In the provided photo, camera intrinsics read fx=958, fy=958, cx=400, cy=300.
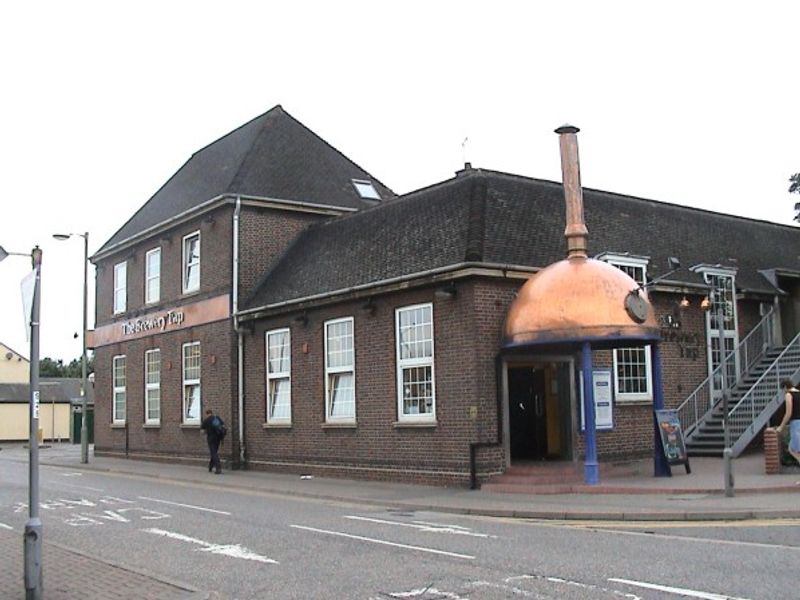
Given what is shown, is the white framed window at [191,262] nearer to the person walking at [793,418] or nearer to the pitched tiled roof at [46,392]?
the person walking at [793,418]

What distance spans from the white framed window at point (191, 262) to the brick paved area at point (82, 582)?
17.7m

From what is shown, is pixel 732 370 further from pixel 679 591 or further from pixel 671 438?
pixel 679 591

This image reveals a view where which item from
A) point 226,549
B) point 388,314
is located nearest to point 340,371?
point 388,314

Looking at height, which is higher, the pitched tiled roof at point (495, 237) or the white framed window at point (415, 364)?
the pitched tiled roof at point (495, 237)

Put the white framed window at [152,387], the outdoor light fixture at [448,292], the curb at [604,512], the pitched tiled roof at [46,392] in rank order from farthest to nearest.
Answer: the pitched tiled roof at [46,392] → the white framed window at [152,387] → the outdoor light fixture at [448,292] → the curb at [604,512]

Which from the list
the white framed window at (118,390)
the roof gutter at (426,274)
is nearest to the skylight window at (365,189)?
the roof gutter at (426,274)

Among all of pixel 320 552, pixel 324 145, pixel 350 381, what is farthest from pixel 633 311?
pixel 324 145

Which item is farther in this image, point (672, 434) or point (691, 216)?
point (691, 216)

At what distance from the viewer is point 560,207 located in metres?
23.0

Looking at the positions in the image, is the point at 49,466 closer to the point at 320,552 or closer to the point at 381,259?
the point at 381,259

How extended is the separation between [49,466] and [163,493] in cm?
1327

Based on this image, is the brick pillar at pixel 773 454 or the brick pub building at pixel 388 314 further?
the brick pub building at pixel 388 314

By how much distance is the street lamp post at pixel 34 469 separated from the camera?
27.4ft

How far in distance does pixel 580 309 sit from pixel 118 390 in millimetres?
20727
